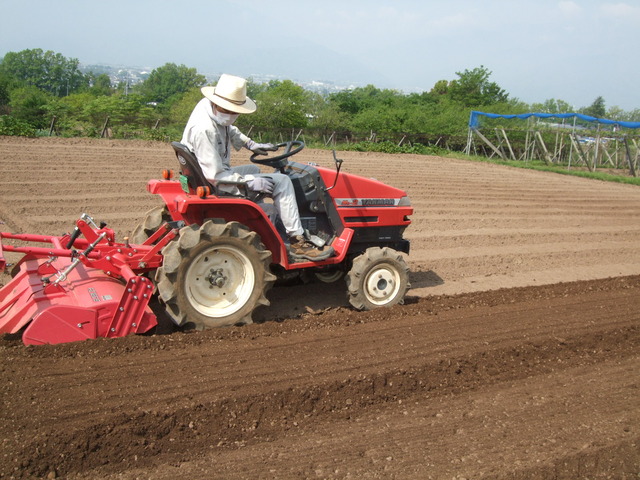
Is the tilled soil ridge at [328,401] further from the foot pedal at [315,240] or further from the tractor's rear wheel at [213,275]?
the foot pedal at [315,240]

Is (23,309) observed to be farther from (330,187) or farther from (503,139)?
(503,139)

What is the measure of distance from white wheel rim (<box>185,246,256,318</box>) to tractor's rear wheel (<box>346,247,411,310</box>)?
105cm

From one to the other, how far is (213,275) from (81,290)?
97cm

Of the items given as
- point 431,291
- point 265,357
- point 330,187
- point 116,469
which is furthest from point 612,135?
point 116,469

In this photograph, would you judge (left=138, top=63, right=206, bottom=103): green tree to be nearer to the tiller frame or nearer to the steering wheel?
the steering wheel

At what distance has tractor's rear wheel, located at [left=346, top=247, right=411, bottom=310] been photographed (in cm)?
534

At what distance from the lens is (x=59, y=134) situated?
19.5m

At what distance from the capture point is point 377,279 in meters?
5.50

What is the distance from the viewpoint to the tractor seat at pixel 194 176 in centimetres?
464

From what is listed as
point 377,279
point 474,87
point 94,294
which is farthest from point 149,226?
point 474,87

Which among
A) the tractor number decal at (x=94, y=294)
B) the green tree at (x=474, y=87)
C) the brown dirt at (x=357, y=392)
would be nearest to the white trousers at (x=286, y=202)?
the brown dirt at (x=357, y=392)

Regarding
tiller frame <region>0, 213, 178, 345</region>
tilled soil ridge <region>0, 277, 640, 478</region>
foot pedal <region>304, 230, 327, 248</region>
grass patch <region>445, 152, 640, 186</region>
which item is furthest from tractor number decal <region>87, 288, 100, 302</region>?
grass patch <region>445, 152, 640, 186</region>

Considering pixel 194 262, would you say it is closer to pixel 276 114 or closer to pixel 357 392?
pixel 357 392

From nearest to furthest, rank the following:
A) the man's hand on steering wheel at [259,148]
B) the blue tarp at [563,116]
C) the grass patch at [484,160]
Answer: the man's hand on steering wheel at [259,148]
the grass patch at [484,160]
the blue tarp at [563,116]
